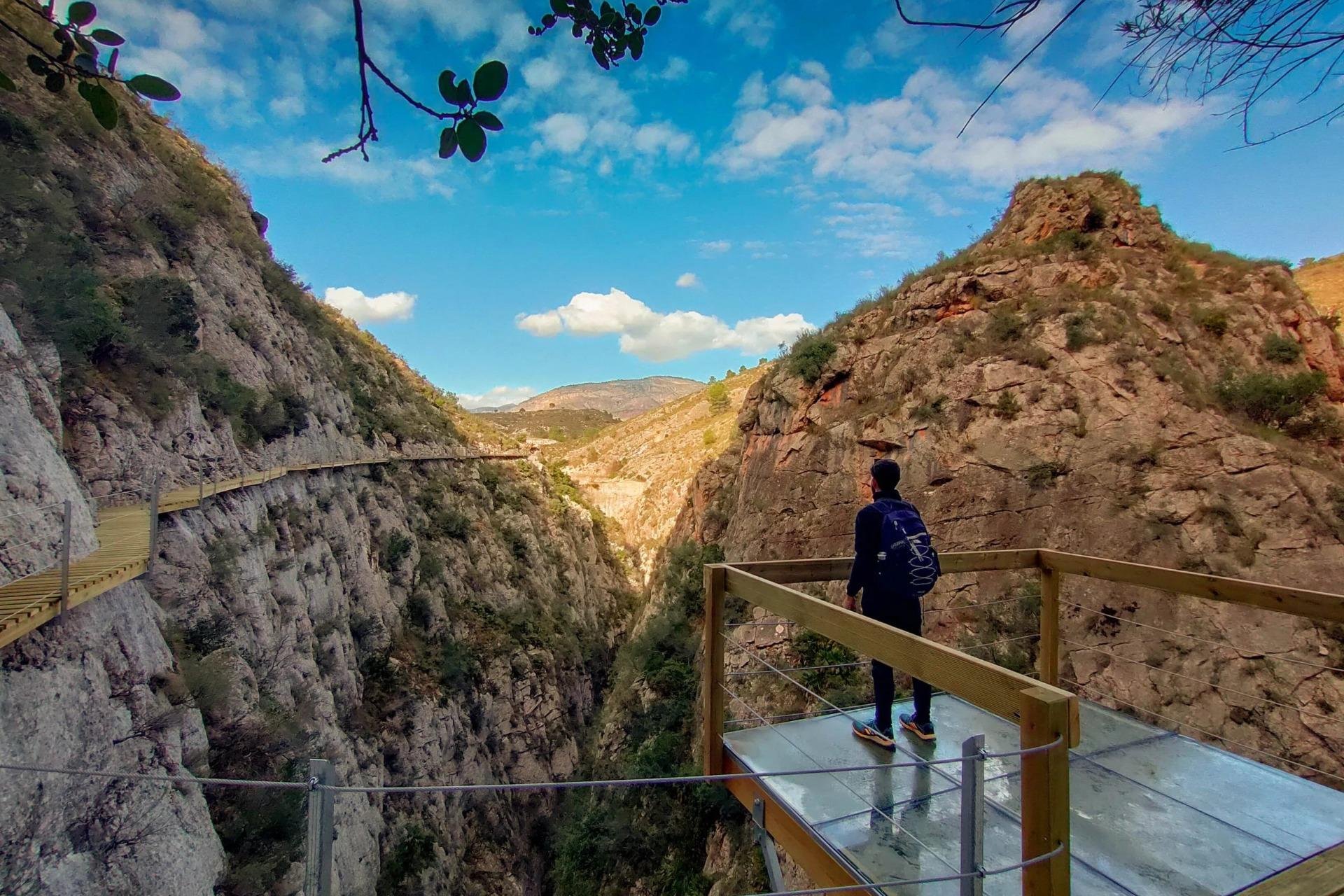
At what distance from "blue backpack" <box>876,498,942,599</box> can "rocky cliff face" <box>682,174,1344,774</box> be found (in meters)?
3.37

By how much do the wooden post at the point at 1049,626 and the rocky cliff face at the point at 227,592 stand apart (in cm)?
631

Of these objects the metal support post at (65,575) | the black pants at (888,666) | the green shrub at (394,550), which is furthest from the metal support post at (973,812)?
the green shrub at (394,550)

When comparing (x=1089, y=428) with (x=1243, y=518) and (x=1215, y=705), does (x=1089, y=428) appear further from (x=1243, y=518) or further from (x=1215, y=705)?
(x=1215, y=705)

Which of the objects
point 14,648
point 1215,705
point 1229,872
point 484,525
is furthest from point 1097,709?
point 484,525

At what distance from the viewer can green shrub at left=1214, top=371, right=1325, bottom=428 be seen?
800 cm

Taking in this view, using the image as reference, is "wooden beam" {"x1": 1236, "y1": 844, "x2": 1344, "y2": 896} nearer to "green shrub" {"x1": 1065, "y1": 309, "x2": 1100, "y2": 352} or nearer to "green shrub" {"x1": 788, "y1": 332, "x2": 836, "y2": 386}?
"green shrub" {"x1": 1065, "y1": 309, "x2": 1100, "y2": 352}

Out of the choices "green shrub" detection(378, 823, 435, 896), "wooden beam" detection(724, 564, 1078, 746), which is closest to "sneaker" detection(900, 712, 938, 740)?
"wooden beam" detection(724, 564, 1078, 746)

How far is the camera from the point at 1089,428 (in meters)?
8.42

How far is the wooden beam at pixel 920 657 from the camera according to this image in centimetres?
180

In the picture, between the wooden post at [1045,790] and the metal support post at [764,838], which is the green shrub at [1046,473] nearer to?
the metal support post at [764,838]

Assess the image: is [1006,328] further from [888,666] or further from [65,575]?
[65,575]

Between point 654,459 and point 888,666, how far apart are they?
31.5 meters

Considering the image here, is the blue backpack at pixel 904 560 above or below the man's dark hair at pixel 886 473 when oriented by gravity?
below

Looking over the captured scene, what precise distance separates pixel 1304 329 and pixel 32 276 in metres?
18.0
